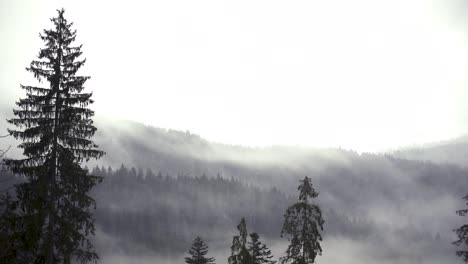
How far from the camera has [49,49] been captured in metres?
20.7

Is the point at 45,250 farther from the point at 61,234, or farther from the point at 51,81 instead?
the point at 51,81

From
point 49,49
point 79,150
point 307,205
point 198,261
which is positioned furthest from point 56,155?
point 198,261

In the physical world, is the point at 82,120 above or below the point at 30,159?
above

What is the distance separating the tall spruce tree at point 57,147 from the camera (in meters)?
20.1

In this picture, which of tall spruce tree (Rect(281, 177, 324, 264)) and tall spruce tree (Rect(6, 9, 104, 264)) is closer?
tall spruce tree (Rect(6, 9, 104, 264))

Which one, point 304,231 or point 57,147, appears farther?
point 304,231

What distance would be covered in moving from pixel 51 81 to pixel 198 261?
19.6m

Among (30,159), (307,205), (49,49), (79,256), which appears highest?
(49,49)

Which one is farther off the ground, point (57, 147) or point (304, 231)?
point (57, 147)

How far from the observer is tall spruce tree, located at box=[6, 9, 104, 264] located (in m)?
20.1

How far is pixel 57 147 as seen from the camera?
2066 cm

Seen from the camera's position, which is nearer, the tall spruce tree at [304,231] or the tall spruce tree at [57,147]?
the tall spruce tree at [57,147]

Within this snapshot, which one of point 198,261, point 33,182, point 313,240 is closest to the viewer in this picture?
point 33,182

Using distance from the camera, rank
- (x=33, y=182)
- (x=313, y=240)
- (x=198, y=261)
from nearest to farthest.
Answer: (x=33, y=182) → (x=313, y=240) → (x=198, y=261)
